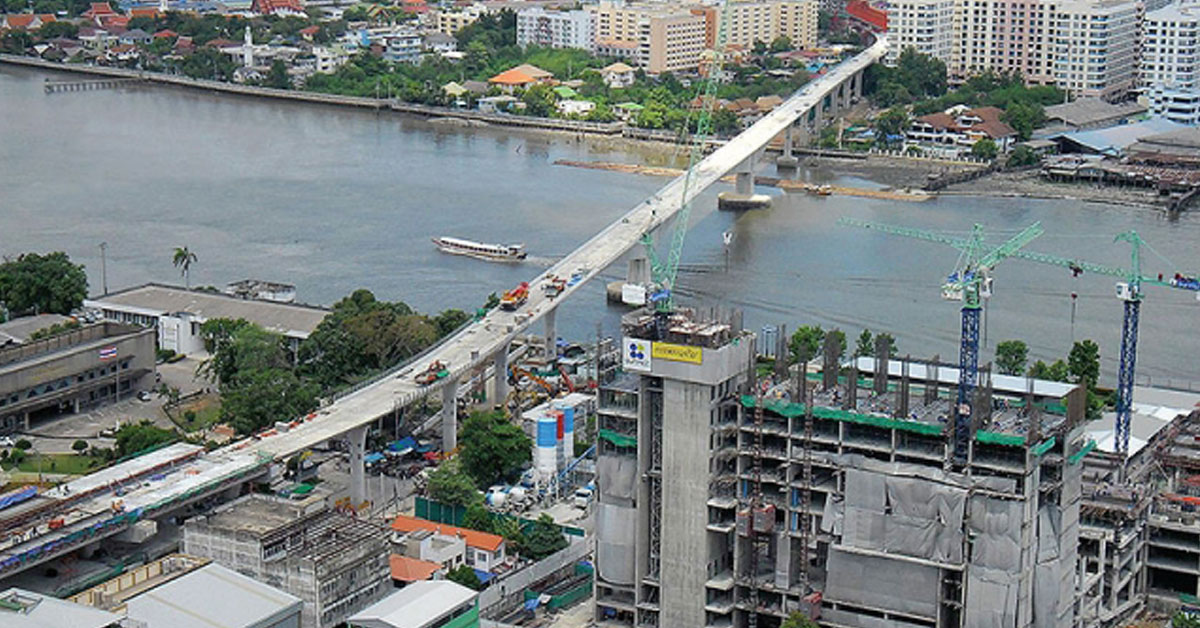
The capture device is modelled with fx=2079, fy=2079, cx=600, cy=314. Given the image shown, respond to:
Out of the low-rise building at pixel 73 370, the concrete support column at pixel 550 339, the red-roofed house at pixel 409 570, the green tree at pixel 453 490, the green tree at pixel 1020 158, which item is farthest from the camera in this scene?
the green tree at pixel 1020 158

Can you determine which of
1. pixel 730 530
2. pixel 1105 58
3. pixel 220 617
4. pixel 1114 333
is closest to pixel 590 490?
pixel 730 530

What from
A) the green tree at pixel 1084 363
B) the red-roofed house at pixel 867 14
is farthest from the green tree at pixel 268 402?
the red-roofed house at pixel 867 14

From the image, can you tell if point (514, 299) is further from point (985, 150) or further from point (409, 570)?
point (985, 150)

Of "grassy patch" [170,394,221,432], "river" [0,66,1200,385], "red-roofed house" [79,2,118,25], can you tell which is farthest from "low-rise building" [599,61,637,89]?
"grassy patch" [170,394,221,432]

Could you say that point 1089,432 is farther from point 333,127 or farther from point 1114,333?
point 333,127

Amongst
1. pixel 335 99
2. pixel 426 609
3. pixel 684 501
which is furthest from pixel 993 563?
pixel 335 99

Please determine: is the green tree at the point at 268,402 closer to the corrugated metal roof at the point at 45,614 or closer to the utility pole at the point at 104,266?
the corrugated metal roof at the point at 45,614

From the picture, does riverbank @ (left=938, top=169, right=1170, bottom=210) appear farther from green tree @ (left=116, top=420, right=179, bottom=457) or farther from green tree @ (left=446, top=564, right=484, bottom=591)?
green tree @ (left=446, top=564, right=484, bottom=591)
